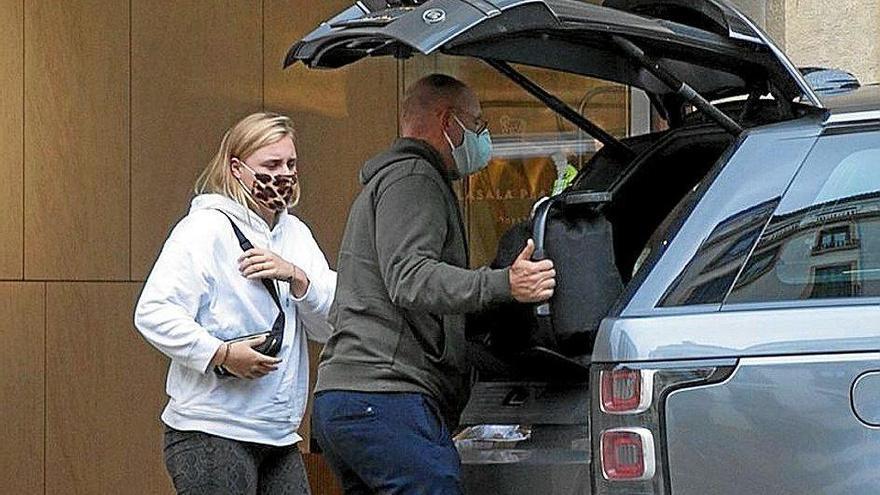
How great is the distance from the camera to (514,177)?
8969 mm

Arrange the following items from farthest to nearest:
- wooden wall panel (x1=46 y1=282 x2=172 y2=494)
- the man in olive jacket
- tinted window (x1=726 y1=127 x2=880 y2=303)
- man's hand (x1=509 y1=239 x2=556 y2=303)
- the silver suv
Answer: wooden wall panel (x1=46 y1=282 x2=172 y2=494) → the man in olive jacket → man's hand (x1=509 y1=239 x2=556 y2=303) → tinted window (x1=726 y1=127 x2=880 y2=303) → the silver suv

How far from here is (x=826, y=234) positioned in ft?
12.9

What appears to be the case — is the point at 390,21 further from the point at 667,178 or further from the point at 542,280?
the point at 667,178

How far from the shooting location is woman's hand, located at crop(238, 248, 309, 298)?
516 centimetres

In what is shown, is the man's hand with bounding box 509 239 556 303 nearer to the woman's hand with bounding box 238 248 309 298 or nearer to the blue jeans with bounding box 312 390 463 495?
the blue jeans with bounding box 312 390 463 495

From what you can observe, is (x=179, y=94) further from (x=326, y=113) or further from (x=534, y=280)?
(x=534, y=280)

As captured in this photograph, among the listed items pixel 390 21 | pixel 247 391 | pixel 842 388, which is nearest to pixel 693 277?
pixel 842 388

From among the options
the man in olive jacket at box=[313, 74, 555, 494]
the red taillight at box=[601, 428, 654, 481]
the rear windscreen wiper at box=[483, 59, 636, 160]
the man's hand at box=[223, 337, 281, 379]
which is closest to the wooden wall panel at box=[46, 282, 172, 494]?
the man's hand at box=[223, 337, 281, 379]

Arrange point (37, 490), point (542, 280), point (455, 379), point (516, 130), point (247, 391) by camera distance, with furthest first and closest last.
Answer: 1. point (516, 130)
2. point (37, 490)
3. point (247, 391)
4. point (455, 379)
5. point (542, 280)

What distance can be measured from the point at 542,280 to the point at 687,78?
89 cm

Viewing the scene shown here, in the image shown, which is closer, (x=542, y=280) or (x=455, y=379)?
(x=542, y=280)

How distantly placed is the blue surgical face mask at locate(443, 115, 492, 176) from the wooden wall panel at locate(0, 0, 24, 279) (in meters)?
3.85

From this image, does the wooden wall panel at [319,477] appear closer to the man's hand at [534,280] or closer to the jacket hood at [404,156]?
the jacket hood at [404,156]

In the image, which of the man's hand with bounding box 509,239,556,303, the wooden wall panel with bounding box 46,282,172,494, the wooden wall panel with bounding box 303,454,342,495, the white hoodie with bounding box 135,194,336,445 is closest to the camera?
the man's hand with bounding box 509,239,556,303
